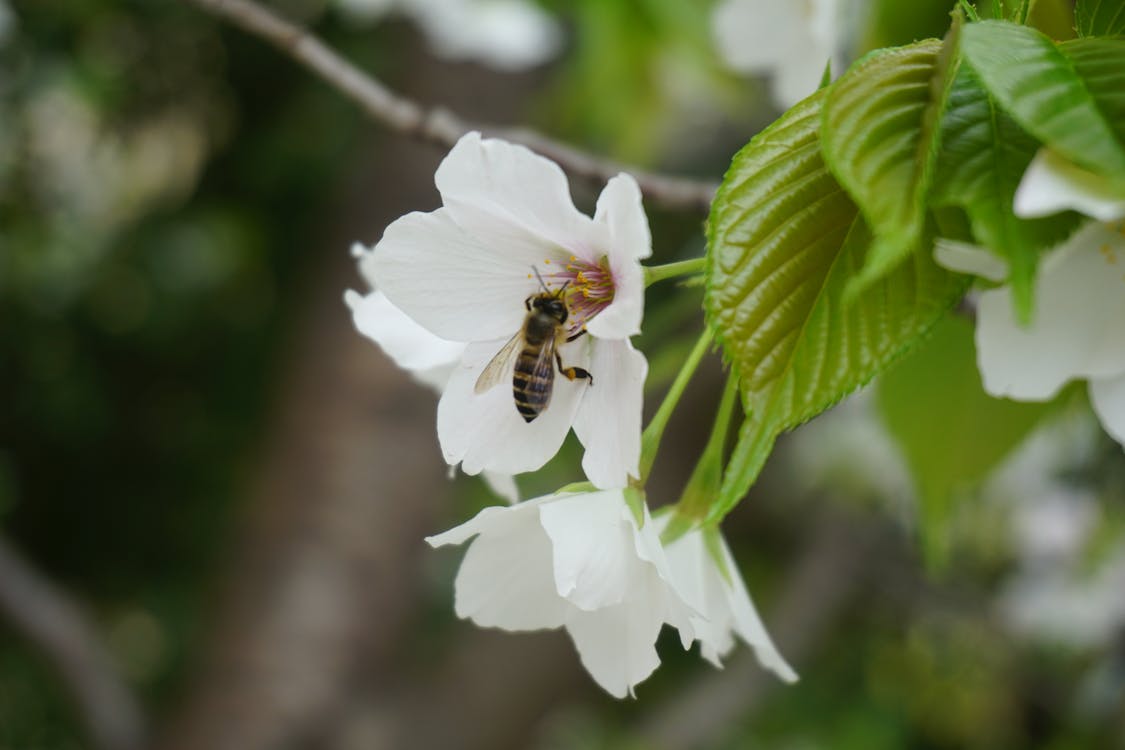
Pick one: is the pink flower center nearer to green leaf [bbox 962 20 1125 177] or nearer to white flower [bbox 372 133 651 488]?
white flower [bbox 372 133 651 488]

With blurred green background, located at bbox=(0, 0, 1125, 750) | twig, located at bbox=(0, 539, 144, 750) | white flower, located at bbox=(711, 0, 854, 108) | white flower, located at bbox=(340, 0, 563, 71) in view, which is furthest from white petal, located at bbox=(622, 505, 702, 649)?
twig, located at bbox=(0, 539, 144, 750)

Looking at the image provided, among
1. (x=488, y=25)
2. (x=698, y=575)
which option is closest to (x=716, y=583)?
(x=698, y=575)

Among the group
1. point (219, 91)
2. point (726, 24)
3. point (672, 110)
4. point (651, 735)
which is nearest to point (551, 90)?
point (672, 110)

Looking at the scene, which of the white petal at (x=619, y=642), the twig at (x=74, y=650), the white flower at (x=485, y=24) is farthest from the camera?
the twig at (x=74, y=650)

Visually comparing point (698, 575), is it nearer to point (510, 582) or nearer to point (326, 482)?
point (510, 582)

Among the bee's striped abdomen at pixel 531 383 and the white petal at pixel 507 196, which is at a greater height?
the white petal at pixel 507 196

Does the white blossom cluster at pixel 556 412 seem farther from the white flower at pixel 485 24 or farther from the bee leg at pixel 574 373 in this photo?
the white flower at pixel 485 24

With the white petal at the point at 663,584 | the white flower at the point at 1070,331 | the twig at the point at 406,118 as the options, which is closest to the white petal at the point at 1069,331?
the white flower at the point at 1070,331
